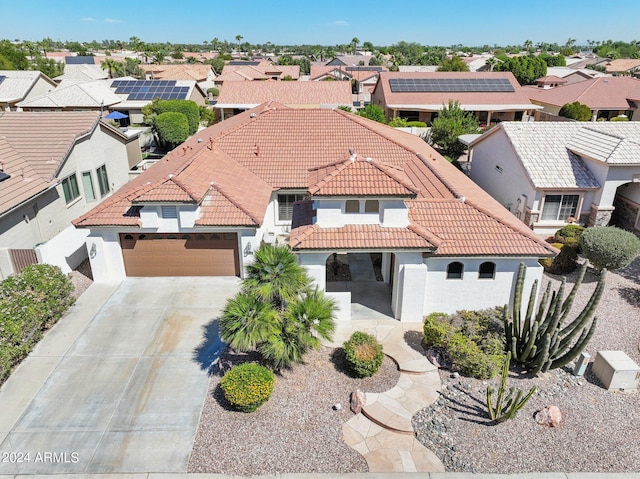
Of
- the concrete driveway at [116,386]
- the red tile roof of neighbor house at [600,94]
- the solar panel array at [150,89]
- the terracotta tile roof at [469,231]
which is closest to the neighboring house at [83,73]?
the solar panel array at [150,89]

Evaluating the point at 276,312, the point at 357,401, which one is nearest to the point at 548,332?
the point at 357,401

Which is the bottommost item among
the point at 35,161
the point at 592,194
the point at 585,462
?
the point at 585,462

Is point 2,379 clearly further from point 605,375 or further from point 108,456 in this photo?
point 605,375

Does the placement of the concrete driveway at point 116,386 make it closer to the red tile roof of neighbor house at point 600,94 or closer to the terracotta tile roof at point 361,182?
the terracotta tile roof at point 361,182

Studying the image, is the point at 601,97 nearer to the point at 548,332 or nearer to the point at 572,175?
the point at 572,175

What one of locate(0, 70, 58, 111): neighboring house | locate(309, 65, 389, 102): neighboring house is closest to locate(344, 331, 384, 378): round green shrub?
locate(0, 70, 58, 111): neighboring house

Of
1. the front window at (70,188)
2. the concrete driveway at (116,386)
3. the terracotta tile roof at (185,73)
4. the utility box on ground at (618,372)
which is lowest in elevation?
the concrete driveway at (116,386)

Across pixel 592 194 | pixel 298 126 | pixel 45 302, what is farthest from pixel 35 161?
pixel 592 194
